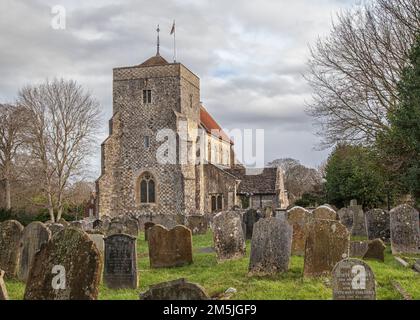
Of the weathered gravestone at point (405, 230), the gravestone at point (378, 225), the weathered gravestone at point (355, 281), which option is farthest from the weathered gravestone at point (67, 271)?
the gravestone at point (378, 225)

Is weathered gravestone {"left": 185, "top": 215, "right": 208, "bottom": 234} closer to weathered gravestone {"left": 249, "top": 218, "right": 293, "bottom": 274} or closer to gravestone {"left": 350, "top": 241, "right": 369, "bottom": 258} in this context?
gravestone {"left": 350, "top": 241, "right": 369, "bottom": 258}

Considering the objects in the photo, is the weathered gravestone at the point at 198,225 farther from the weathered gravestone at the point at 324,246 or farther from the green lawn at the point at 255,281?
the weathered gravestone at the point at 324,246

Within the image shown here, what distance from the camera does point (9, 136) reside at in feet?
107

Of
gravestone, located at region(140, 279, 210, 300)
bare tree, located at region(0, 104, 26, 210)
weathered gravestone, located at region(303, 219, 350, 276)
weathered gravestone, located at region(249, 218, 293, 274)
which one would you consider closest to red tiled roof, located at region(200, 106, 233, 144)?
bare tree, located at region(0, 104, 26, 210)

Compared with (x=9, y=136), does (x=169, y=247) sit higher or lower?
lower

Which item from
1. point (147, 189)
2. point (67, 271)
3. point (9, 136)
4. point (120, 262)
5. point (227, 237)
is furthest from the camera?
point (147, 189)

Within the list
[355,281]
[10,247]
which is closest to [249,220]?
[10,247]

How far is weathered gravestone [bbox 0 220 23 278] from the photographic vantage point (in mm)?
10375

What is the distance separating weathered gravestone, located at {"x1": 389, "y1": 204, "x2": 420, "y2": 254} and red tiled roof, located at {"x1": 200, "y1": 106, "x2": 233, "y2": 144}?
96.5 ft

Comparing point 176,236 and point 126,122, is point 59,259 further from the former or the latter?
point 126,122

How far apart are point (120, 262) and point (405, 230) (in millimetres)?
8228

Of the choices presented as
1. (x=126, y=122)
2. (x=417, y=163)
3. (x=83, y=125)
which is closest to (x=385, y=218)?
(x=417, y=163)

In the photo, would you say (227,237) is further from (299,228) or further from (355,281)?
(355,281)
